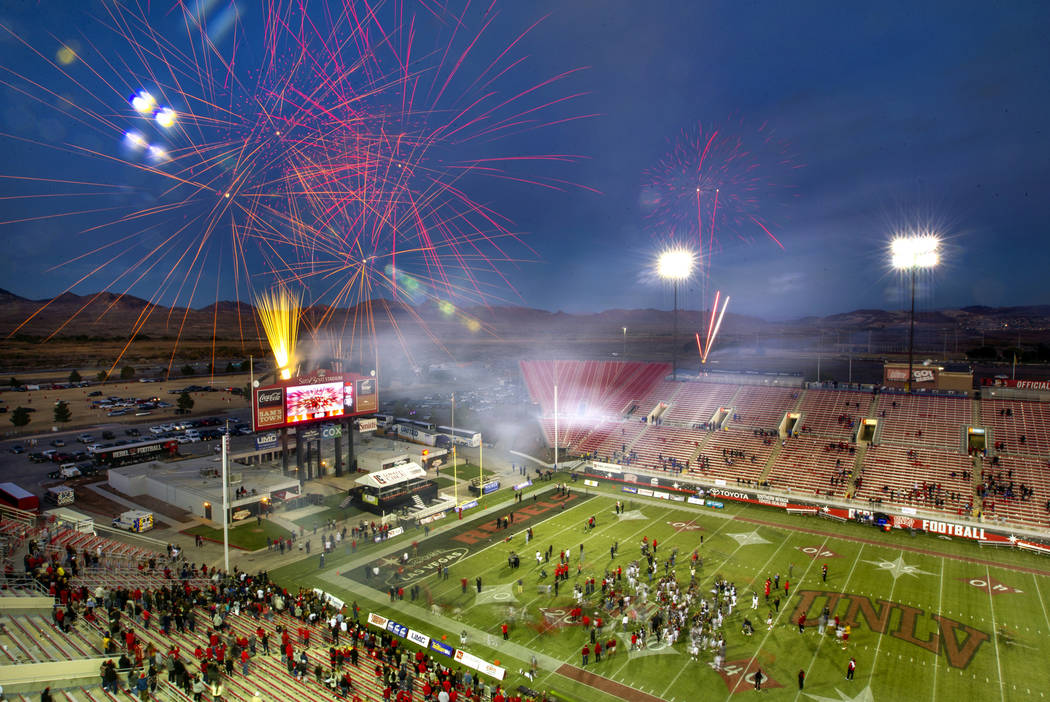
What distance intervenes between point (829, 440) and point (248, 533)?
141ft

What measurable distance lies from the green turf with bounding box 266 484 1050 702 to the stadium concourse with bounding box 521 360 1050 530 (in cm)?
485

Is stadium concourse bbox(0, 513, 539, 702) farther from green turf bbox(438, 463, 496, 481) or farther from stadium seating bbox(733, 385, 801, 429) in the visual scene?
stadium seating bbox(733, 385, 801, 429)

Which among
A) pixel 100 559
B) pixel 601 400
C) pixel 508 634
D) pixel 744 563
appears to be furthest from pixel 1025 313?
pixel 100 559

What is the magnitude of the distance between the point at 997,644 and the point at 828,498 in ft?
58.4

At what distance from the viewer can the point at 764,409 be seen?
50.8 meters

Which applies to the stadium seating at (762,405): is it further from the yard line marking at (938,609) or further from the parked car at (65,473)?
the parked car at (65,473)

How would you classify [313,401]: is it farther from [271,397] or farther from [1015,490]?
[1015,490]

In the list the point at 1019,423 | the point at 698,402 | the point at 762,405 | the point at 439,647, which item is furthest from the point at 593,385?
the point at 439,647

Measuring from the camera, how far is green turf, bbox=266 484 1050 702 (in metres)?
18.6

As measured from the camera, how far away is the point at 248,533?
32.8m

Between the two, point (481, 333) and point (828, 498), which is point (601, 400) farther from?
point (481, 333)

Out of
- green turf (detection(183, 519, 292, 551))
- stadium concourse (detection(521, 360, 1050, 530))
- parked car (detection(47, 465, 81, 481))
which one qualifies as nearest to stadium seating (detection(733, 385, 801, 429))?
stadium concourse (detection(521, 360, 1050, 530))

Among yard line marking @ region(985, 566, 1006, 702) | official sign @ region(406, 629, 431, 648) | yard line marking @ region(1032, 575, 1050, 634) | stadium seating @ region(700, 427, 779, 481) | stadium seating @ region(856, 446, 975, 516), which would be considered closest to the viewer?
yard line marking @ region(985, 566, 1006, 702)

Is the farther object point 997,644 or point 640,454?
point 640,454
